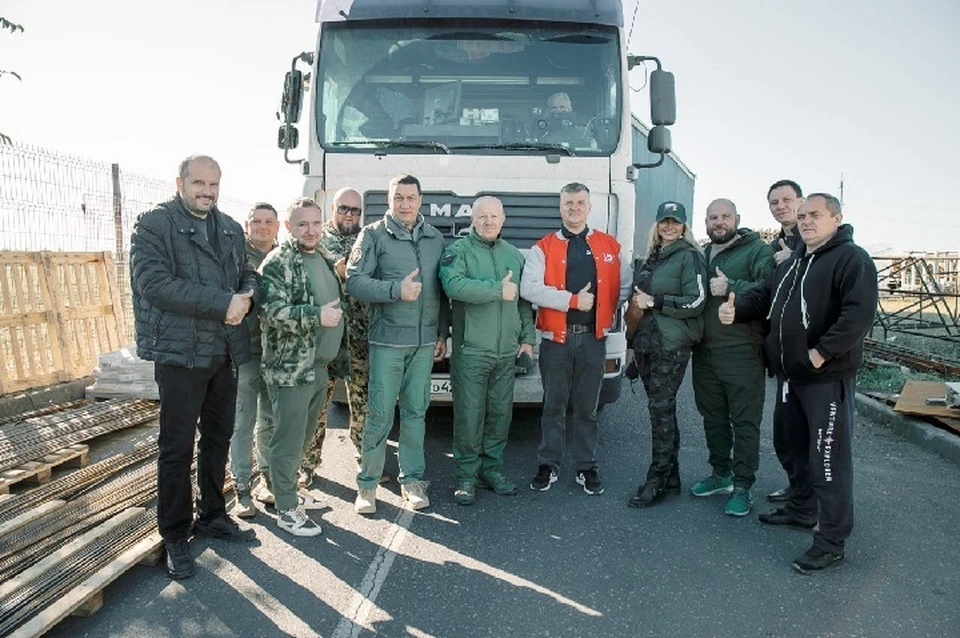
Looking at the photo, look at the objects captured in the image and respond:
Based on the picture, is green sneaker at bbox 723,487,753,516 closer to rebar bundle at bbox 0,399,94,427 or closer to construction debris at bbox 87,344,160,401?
construction debris at bbox 87,344,160,401

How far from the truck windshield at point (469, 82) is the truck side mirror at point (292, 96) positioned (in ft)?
1.01

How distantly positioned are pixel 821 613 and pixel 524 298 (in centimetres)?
241

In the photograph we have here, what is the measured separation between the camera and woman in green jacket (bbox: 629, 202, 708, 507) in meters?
4.63

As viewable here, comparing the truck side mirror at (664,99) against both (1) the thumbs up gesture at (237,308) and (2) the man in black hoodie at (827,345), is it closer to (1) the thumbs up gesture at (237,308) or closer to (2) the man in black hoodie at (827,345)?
(2) the man in black hoodie at (827,345)

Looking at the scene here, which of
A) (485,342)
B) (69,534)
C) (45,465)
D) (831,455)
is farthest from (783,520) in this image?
(45,465)

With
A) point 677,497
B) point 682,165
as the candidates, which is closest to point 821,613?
point 677,497

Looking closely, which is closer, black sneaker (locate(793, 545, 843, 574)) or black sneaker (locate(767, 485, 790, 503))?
black sneaker (locate(793, 545, 843, 574))

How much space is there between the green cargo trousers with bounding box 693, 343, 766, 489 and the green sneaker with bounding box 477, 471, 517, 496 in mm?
1361

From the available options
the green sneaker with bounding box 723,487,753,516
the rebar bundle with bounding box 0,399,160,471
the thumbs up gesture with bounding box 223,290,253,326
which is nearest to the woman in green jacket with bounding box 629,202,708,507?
the green sneaker with bounding box 723,487,753,516

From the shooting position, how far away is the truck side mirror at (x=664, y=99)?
5934 mm

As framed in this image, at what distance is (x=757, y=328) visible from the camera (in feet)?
15.2

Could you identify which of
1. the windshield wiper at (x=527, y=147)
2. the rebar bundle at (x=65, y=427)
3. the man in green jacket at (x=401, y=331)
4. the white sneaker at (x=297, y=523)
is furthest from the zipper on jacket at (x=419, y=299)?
the rebar bundle at (x=65, y=427)

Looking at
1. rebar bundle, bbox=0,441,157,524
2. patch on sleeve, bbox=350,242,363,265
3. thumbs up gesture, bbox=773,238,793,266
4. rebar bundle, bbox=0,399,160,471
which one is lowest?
rebar bundle, bbox=0,441,157,524

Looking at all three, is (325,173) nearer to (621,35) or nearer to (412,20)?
(412,20)
